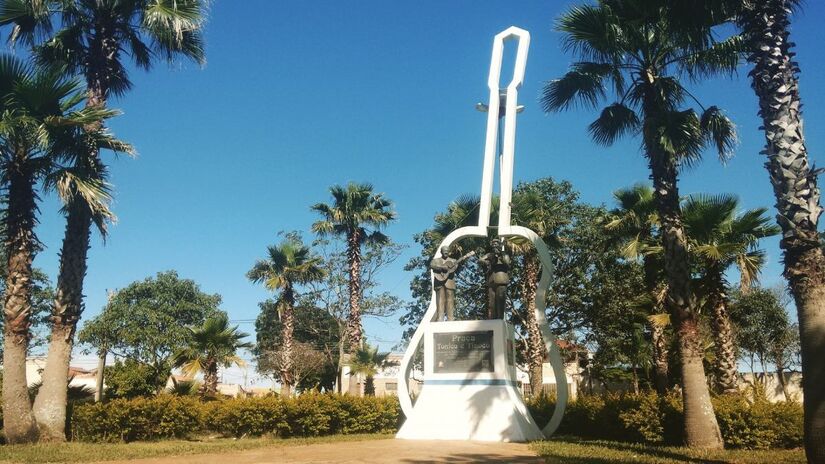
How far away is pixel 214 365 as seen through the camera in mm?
21031

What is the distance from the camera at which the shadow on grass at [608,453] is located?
31.8 ft

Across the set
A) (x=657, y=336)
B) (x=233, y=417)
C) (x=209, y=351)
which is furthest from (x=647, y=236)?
(x=209, y=351)

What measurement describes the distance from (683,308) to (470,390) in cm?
460

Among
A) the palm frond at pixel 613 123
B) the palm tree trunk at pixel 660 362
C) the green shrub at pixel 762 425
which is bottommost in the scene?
the green shrub at pixel 762 425

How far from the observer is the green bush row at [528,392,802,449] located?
38.8ft

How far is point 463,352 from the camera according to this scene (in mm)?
13828

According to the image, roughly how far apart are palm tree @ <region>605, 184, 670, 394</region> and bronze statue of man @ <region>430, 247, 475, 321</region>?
5682 mm

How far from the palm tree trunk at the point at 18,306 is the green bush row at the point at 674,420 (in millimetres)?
12289

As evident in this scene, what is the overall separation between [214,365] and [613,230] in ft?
44.6

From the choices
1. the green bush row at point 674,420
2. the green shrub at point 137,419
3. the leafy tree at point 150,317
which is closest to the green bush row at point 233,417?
the green shrub at point 137,419

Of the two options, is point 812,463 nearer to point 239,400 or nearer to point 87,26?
point 239,400

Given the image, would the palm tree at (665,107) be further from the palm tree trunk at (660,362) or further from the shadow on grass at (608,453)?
the palm tree trunk at (660,362)

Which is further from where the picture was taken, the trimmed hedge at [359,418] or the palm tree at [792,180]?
the trimmed hedge at [359,418]

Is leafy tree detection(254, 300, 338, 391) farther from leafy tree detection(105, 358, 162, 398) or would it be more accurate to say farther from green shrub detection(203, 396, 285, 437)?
green shrub detection(203, 396, 285, 437)
